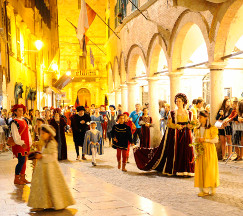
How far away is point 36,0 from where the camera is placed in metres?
27.2

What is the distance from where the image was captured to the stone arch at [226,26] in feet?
34.8

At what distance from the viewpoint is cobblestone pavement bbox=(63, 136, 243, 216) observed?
20.7 feet

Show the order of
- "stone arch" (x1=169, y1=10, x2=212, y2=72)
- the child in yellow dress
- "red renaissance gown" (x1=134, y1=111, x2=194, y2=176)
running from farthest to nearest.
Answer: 1. "stone arch" (x1=169, y1=10, x2=212, y2=72)
2. "red renaissance gown" (x1=134, y1=111, x2=194, y2=176)
3. the child in yellow dress

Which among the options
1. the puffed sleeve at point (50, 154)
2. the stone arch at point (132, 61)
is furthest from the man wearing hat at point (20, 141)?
the stone arch at point (132, 61)

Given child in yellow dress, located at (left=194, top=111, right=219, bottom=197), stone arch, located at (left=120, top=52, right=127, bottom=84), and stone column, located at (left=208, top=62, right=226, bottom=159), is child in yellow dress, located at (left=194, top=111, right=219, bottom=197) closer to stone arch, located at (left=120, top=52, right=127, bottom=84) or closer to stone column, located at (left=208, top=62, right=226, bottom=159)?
stone column, located at (left=208, top=62, right=226, bottom=159)

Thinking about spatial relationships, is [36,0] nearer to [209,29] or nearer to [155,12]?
[155,12]

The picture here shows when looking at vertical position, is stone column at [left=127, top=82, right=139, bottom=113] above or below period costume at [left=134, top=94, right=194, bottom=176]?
above

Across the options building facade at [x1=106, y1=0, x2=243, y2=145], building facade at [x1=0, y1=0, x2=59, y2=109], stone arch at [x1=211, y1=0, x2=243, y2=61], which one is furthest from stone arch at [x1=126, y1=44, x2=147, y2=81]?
stone arch at [x1=211, y1=0, x2=243, y2=61]

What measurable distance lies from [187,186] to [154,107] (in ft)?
30.9

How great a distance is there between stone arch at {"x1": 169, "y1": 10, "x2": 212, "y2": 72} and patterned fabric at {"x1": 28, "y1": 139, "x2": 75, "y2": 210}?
7.04 m

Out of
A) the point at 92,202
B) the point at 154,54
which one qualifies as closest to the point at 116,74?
the point at 154,54

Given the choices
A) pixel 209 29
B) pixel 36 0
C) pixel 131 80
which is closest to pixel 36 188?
pixel 209 29

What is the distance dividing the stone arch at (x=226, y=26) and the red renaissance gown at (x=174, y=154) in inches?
114

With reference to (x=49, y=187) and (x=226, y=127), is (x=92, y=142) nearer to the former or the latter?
(x=226, y=127)
